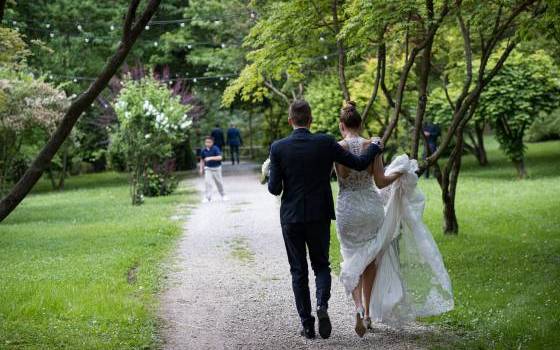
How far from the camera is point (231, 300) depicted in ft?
29.1

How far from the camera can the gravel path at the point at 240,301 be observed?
695cm

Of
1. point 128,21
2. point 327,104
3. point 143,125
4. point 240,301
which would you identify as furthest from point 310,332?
point 327,104

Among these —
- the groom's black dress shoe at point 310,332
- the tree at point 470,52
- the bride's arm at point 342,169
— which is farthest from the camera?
the tree at point 470,52

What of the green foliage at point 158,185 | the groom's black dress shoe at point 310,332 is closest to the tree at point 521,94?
the green foliage at point 158,185

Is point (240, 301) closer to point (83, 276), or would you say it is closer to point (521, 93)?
point (83, 276)

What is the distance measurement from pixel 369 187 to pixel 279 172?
30.2 inches

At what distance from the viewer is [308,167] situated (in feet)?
22.4

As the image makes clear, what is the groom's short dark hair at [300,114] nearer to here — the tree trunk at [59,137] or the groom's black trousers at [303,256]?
the groom's black trousers at [303,256]

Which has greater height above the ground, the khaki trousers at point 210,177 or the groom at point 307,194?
the groom at point 307,194

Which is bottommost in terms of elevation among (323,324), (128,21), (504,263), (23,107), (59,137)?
(504,263)

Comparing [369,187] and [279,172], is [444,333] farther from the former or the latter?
[279,172]

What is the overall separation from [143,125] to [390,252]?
1631 centimetres

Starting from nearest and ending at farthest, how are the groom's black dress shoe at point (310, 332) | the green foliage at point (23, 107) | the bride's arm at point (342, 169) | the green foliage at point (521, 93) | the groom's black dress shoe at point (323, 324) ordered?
1. the groom's black dress shoe at point (323, 324)
2. the groom's black dress shoe at point (310, 332)
3. the bride's arm at point (342, 169)
4. the green foliage at point (23, 107)
5. the green foliage at point (521, 93)

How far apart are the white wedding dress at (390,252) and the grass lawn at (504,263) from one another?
0.48 metres
